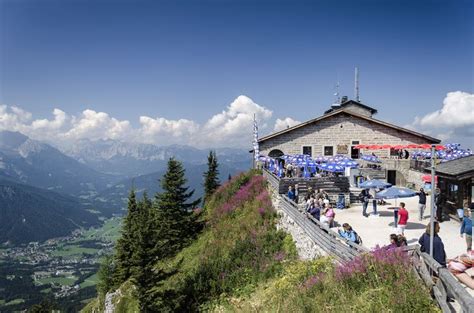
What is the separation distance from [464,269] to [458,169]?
9758mm

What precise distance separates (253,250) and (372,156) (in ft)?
75.0

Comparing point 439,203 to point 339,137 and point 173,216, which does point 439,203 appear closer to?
point 173,216

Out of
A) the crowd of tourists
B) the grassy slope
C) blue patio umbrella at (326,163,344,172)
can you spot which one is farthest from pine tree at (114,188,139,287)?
blue patio umbrella at (326,163,344,172)

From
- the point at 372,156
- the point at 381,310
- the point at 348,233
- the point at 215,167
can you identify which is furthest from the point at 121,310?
the point at 215,167

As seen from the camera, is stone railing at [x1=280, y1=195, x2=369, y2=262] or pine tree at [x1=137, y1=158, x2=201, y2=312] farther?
pine tree at [x1=137, y1=158, x2=201, y2=312]

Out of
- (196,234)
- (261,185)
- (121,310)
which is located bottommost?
(121,310)

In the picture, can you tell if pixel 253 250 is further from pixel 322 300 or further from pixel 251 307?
pixel 322 300

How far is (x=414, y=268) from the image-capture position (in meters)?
8.45

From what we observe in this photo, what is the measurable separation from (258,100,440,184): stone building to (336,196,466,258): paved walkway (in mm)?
16170

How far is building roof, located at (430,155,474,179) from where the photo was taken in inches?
652

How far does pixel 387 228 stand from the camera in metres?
17.4

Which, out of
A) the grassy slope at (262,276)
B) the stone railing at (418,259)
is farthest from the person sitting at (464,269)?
the grassy slope at (262,276)

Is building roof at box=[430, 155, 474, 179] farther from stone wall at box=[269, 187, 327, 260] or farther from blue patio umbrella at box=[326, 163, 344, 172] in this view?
stone wall at box=[269, 187, 327, 260]

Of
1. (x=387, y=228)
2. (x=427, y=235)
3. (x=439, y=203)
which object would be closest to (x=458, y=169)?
(x=439, y=203)
